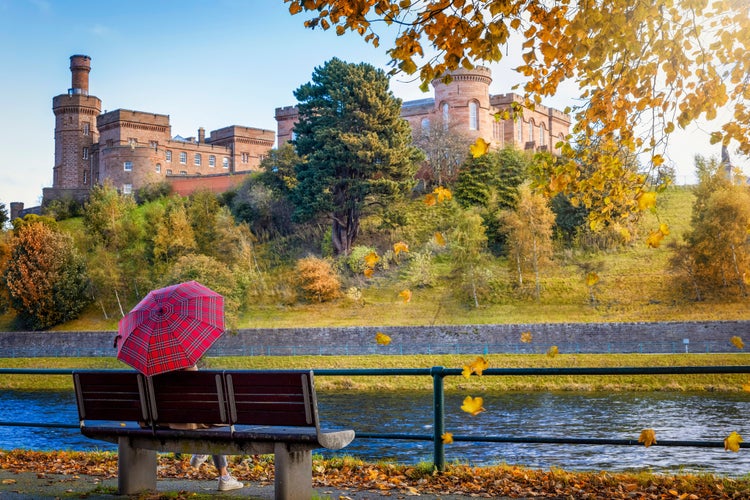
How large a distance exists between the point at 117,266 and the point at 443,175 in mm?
24753

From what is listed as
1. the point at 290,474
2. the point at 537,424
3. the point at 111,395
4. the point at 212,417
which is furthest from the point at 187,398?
the point at 537,424

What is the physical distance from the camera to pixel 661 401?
2378 centimetres

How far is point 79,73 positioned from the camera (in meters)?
80.0

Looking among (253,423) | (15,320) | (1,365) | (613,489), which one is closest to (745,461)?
(613,489)

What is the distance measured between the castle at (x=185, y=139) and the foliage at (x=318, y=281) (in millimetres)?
21693

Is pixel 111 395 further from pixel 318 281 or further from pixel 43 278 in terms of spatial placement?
pixel 43 278

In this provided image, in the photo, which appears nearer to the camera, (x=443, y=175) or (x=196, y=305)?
(x=196, y=305)

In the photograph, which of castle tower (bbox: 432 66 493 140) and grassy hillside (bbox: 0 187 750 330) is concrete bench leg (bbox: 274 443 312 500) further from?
castle tower (bbox: 432 66 493 140)

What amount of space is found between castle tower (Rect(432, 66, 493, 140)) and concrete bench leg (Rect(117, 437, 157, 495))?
57782 millimetres

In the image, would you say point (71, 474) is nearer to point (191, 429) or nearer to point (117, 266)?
point (191, 429)

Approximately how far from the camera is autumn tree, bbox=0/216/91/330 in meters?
47.6

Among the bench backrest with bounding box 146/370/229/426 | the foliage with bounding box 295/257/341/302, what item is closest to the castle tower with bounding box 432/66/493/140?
the foliage with bounding box 295/257/341/302

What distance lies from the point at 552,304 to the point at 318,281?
42.7ft

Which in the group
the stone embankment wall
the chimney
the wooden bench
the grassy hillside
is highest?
the chimney
